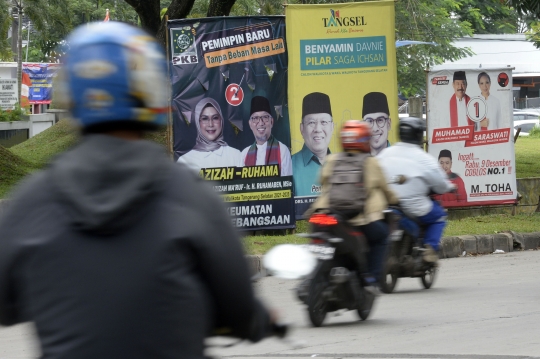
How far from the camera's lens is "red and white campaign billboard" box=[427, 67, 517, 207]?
14.1 metres

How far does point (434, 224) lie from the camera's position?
28.9ft

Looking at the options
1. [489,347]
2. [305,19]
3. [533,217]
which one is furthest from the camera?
[533,217]

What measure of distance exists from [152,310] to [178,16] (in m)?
16.0

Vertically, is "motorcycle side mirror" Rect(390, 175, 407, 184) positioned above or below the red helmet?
below

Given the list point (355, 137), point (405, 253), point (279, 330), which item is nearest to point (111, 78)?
point (279, 330)

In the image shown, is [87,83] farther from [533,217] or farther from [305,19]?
[533,217]

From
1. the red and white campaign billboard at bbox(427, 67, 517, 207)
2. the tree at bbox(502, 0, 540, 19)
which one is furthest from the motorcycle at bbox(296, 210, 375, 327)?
the tree at bbox(502, 0, 540, 19)

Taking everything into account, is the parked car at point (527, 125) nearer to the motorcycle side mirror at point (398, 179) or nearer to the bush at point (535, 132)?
the bush at point (535, 132)

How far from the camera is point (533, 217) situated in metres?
14.4

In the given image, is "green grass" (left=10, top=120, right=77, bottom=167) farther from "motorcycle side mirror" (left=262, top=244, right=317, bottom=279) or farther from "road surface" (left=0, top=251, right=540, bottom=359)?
"motorcycle side mirror" (left=262, top=244, right=317, bottom=279)

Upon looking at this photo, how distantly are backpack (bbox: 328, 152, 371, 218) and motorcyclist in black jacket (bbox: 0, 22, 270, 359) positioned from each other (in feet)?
16.0

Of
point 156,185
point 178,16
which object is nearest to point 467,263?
point 178,16

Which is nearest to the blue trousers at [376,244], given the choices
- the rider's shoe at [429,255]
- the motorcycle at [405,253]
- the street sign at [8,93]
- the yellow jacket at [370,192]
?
the yellow jacket at [370,192]

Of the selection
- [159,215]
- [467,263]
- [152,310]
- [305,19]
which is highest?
[305,19]
